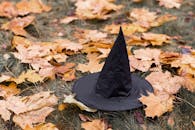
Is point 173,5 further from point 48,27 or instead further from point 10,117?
point 10,117

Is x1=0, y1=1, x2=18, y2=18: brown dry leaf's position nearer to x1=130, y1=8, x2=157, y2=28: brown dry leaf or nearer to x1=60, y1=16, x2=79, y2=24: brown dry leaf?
x1=60, y1=16, x2=79, y2=24: brown dry leaf

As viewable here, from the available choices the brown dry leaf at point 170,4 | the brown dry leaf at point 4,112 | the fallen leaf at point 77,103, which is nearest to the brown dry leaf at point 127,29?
the brown dry leaf at point 170,4

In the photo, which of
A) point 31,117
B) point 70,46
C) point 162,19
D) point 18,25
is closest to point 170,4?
point 162,19

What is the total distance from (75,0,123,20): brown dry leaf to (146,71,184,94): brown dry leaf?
3.68 ft

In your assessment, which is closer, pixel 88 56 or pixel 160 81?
pixel 160 81

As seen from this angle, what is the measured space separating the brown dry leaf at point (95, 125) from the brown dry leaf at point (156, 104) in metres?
0.24

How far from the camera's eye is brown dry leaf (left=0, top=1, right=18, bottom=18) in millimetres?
3609

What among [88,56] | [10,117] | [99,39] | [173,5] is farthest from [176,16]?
[10,117]

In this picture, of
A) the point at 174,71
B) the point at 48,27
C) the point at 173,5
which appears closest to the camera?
the point at 174,71

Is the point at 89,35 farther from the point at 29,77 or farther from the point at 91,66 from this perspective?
the point at 29,77

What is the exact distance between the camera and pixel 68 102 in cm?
230

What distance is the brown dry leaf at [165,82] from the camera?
2.42 metres

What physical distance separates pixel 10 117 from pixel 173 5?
7.03 feet

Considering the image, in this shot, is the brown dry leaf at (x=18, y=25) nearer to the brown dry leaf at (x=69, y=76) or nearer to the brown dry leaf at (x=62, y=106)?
the brown dry leaf at (x=69, y=76)
